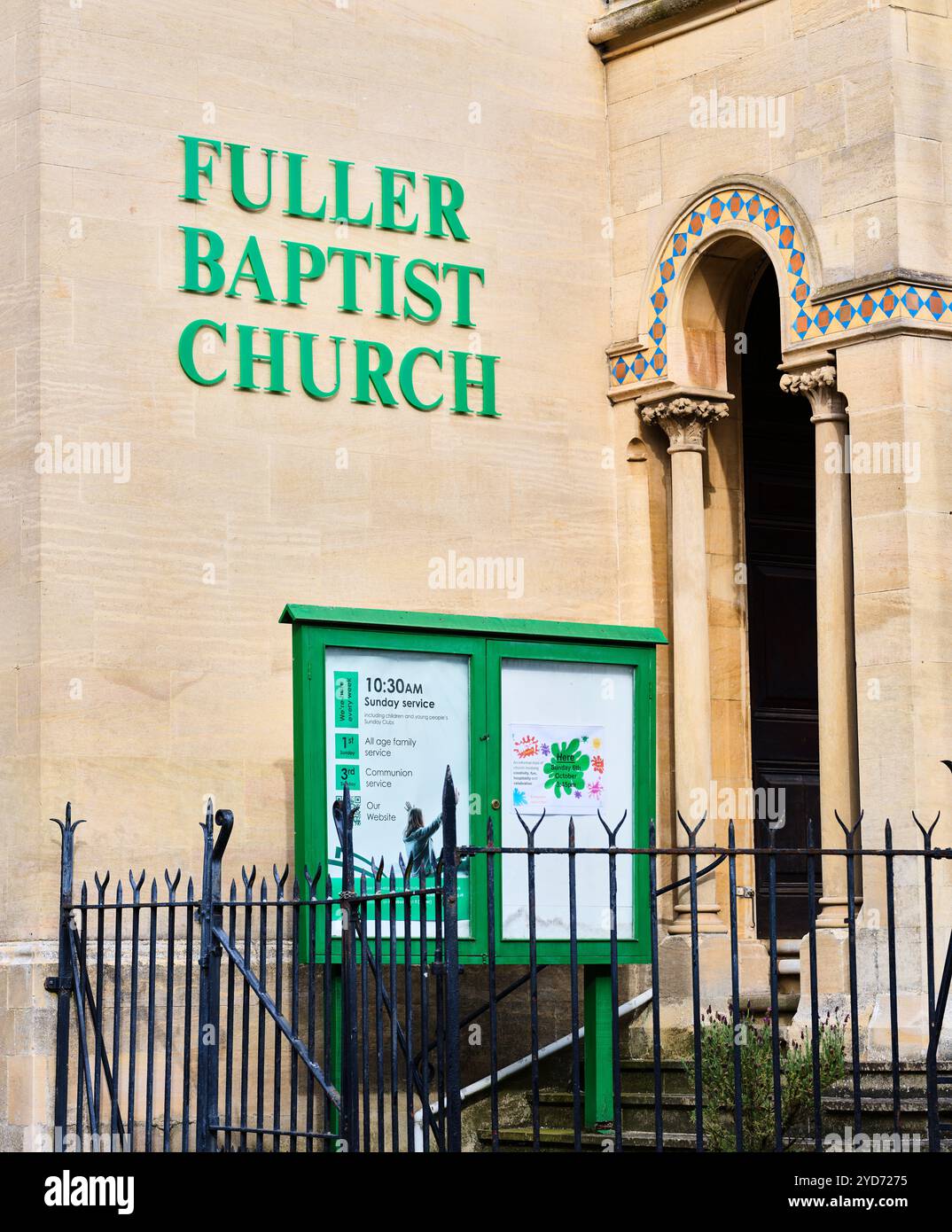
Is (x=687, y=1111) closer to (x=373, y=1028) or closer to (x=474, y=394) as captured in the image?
(x=373, y=1028)

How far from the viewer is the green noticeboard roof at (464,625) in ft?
35.9

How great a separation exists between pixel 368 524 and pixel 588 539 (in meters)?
1.61

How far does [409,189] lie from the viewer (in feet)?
43.1

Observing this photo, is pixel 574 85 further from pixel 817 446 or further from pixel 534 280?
pixel 817 446

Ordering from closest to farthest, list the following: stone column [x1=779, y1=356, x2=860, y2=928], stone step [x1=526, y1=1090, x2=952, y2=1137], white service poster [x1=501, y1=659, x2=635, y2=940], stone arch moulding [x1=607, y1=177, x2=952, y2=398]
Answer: stone step [x1=526, y1=1090, x2=952, y2=1137], white service poster [x1=501, y1=659, x2=635, y2=940], stone arch moulding [x1=607, y1=177, x2=952, y2=398], stone column [x1=779, y1=356, x2=860, y2=928]

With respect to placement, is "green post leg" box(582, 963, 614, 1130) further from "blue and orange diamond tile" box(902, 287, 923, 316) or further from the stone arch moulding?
"blue and orange diamond tile" box(902, 287, 923, 316)

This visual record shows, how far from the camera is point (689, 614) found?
13297mm

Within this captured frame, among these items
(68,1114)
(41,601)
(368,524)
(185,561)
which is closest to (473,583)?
(368,524)

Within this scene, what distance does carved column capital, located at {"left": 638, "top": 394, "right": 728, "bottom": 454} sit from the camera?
13422 mm

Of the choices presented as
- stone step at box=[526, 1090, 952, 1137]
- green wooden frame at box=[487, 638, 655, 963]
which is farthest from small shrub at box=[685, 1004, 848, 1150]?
green wooden frame at box=[487, 638, 655, 963]

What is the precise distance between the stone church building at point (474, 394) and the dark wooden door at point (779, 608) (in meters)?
0.03

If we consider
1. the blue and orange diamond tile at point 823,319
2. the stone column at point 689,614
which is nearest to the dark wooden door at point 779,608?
the stone column at point 689,614

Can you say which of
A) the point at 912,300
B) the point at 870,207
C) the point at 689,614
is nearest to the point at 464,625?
the point at 689,614

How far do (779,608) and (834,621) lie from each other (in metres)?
2.06
